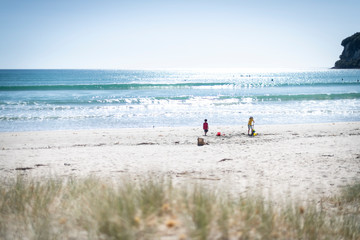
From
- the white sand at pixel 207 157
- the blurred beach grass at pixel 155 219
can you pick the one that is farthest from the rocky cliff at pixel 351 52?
the blurred beach grass at pixel 155 219

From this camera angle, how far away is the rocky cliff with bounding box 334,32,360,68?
133875mm

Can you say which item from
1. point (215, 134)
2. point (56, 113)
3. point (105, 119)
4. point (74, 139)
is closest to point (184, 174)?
point (215, 134)

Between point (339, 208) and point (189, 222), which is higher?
point (189, 222)

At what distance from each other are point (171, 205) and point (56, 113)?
2408 cm

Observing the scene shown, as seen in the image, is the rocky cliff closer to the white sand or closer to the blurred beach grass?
the white sand

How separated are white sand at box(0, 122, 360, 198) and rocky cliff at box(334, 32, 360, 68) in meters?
148

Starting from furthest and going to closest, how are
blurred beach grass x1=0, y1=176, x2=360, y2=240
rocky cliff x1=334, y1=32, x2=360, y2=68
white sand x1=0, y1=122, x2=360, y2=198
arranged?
rocky cliff x1=334, y1=32, x2=360, y2=68 < white sand x1=0, y1=122, x2=360, y2=198 < blurred beach grass x1=0, y1=176, x2=360, y2=240

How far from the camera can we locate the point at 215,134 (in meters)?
14.7

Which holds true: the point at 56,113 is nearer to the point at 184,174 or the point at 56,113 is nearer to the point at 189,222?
the point at 184,174

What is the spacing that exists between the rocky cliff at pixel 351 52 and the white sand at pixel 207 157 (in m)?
148

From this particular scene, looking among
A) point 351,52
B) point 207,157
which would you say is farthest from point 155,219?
point 351,52

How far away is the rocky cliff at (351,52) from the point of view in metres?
134

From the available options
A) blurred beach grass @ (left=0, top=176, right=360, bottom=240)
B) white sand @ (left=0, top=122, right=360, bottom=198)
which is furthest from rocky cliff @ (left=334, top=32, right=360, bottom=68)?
blurred beach grass @ (left=0, top=176, right=360, bottom=240)

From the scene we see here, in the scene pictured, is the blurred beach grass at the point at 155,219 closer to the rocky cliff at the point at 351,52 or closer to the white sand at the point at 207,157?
the white sand at the point at 207,157
